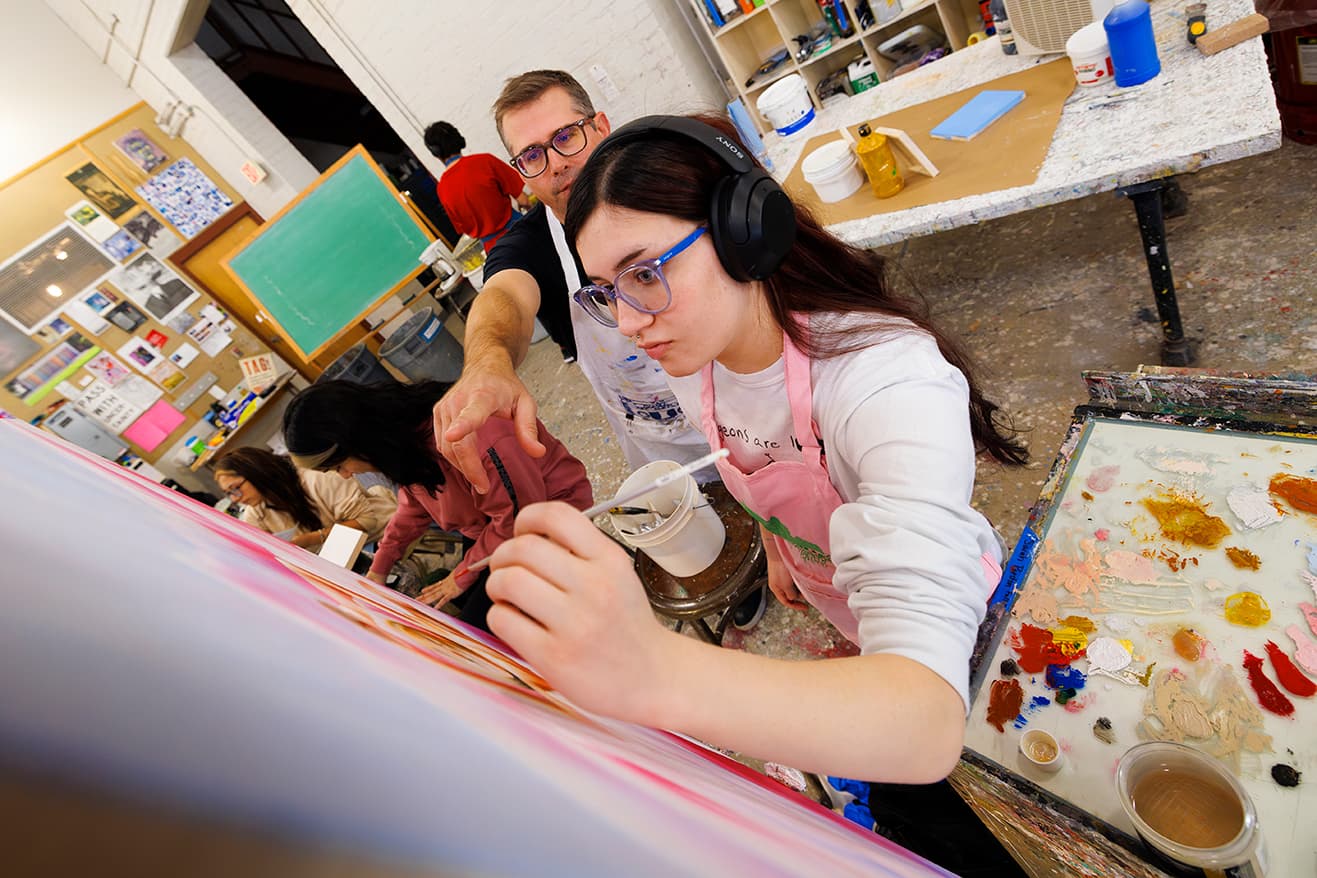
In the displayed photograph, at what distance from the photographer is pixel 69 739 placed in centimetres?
26

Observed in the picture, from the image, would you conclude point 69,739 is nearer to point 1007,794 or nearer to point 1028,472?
point 1007,794

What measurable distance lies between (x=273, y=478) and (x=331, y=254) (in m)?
2.88

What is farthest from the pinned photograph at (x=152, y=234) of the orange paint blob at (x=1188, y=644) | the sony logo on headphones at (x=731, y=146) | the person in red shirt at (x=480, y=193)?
the orange paint blob at (x=1188, y=644)

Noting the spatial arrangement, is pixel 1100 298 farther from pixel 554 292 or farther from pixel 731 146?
pixel 731 146

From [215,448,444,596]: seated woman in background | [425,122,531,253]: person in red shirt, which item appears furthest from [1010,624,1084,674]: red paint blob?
[425,122,531,253]: person in red shirt

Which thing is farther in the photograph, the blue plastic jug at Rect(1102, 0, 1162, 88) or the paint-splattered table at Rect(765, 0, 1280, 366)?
the blue plastic jug at Rect(1102, 0, 1162, 88)

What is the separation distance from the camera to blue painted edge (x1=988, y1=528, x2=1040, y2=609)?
1.31 meters

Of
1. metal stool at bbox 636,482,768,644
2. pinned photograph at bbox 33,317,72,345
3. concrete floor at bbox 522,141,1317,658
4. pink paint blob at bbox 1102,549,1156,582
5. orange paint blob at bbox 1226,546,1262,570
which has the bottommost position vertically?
concrete floor at bbox 522,141,1317,658

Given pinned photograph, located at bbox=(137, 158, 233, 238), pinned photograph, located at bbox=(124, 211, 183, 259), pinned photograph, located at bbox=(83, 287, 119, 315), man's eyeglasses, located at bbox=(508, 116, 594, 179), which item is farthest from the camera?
pinned photograph, located at bbox=(137, 158, 233, 238)

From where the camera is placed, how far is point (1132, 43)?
2166 millimetres

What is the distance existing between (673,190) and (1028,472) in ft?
6.70

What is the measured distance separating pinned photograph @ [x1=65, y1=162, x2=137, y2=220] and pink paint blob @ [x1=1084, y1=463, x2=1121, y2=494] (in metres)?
7.42

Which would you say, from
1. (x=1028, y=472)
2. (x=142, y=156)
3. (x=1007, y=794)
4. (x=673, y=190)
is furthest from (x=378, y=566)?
(x=142, y=156)

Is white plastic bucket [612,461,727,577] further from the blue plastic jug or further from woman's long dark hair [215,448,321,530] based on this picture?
woman's long dark hair [215,448,321,530]
